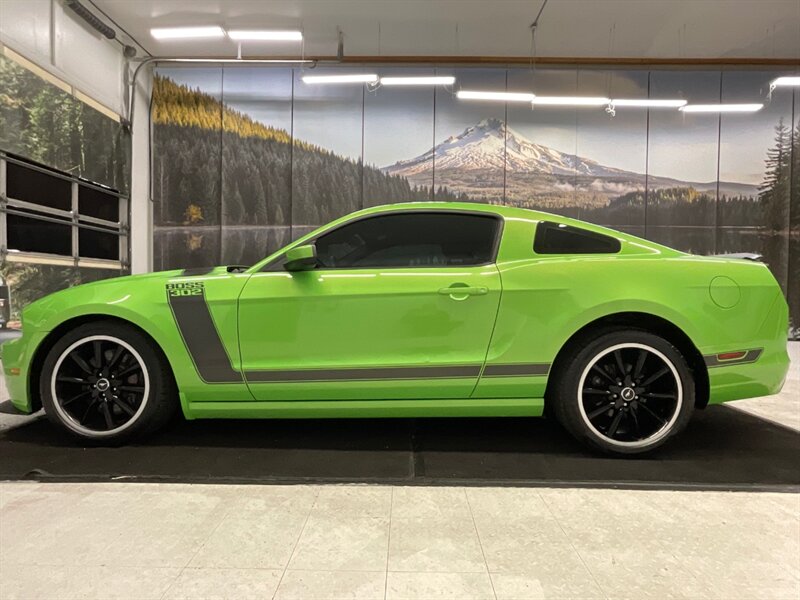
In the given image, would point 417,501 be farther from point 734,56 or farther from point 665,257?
point 734,56

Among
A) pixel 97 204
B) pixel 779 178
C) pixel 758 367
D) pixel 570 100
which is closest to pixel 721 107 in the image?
pixel 779 178

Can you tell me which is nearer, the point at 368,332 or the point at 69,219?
the point at 368,332

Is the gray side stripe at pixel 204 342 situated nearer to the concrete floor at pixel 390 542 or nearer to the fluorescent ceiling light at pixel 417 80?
the concrete floor at pixel 390 542

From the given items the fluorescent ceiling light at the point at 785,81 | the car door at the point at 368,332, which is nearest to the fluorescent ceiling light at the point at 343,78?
the car door at the point at 368,332

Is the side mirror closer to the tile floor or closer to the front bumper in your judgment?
the tile floor

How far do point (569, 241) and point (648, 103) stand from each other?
20.1ft

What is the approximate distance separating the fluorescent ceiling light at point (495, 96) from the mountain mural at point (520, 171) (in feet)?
1.09

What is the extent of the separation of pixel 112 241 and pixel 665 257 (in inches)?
274

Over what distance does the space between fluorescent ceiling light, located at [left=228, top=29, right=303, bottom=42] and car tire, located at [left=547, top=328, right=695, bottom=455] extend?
5505 mm

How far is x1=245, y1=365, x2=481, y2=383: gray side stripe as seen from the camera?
2.15m

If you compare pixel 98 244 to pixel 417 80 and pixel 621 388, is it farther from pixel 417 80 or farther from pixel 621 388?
pixel 621 388

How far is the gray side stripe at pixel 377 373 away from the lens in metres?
2.15

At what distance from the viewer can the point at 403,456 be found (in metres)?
2.20

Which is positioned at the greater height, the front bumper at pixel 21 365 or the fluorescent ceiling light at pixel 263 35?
the fluorescent ceiling light at pixel 263 35
